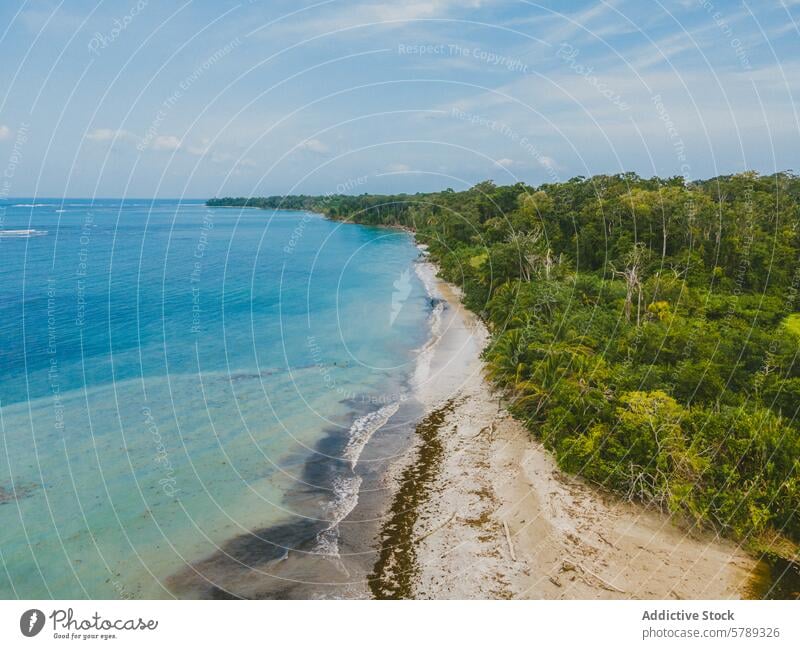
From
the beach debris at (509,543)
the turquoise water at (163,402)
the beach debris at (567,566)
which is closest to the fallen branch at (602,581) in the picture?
the beach debris at (567,566)

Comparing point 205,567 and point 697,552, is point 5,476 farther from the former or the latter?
point 697,552

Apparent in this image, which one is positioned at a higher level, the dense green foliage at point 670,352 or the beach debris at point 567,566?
the dense green foliage at point 670,352

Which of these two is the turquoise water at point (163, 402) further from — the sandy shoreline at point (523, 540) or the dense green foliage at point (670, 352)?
the dense green foliage at point (670, 352)

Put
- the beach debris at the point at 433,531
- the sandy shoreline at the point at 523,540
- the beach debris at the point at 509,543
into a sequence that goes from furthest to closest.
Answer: the beach debris at the point at 433,531 < the beach debris at the point at 509,543 < the sandy shoreline at the point at 523,540

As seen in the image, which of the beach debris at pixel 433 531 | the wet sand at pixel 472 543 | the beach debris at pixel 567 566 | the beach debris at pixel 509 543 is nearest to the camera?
the wet sand at pixel 472 543

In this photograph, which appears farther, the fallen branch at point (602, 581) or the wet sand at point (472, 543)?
the wet sand at point (472, 543)

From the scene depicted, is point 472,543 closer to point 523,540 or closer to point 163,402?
point 523,540

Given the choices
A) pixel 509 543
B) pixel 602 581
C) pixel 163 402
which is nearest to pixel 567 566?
pixel 602 581
